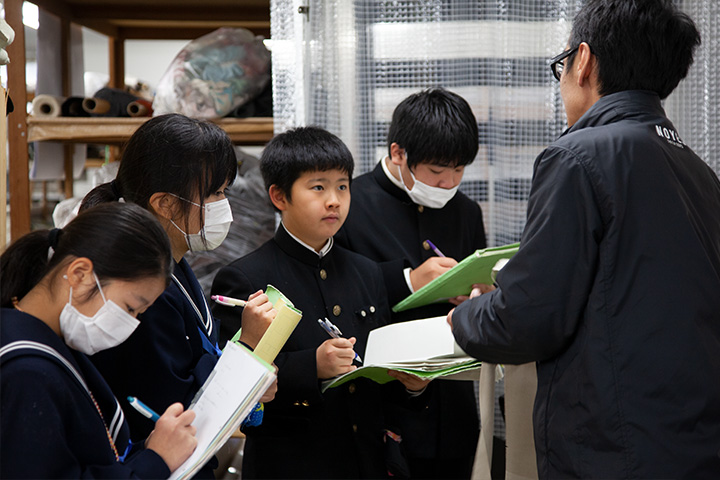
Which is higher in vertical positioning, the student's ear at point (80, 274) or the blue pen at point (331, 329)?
the student's ear at point (80, 274)

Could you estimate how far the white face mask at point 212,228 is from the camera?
1.44m

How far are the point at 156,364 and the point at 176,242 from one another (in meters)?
0.27

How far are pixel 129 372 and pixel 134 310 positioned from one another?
20 cm

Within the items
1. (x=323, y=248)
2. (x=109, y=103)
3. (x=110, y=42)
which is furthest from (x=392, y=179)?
(x=110, y=42)

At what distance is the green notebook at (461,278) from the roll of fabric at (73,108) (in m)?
1.50

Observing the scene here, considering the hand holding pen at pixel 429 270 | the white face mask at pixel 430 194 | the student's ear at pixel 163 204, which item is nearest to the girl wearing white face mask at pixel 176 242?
the student's ear at pixel 163 204

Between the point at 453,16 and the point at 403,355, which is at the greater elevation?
the point at 453,16

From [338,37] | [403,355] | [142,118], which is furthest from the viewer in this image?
[142,118]

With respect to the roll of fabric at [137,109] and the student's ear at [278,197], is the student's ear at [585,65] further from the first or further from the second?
the roll of fabric at [137,109]

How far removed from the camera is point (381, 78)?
8.23 ft

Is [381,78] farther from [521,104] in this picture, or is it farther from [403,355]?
[403,355]

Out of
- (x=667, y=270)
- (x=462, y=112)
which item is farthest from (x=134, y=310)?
(x=462, y=112)

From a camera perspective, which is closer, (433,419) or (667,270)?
(667,270)

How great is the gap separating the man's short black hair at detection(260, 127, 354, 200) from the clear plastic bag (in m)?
0.79
